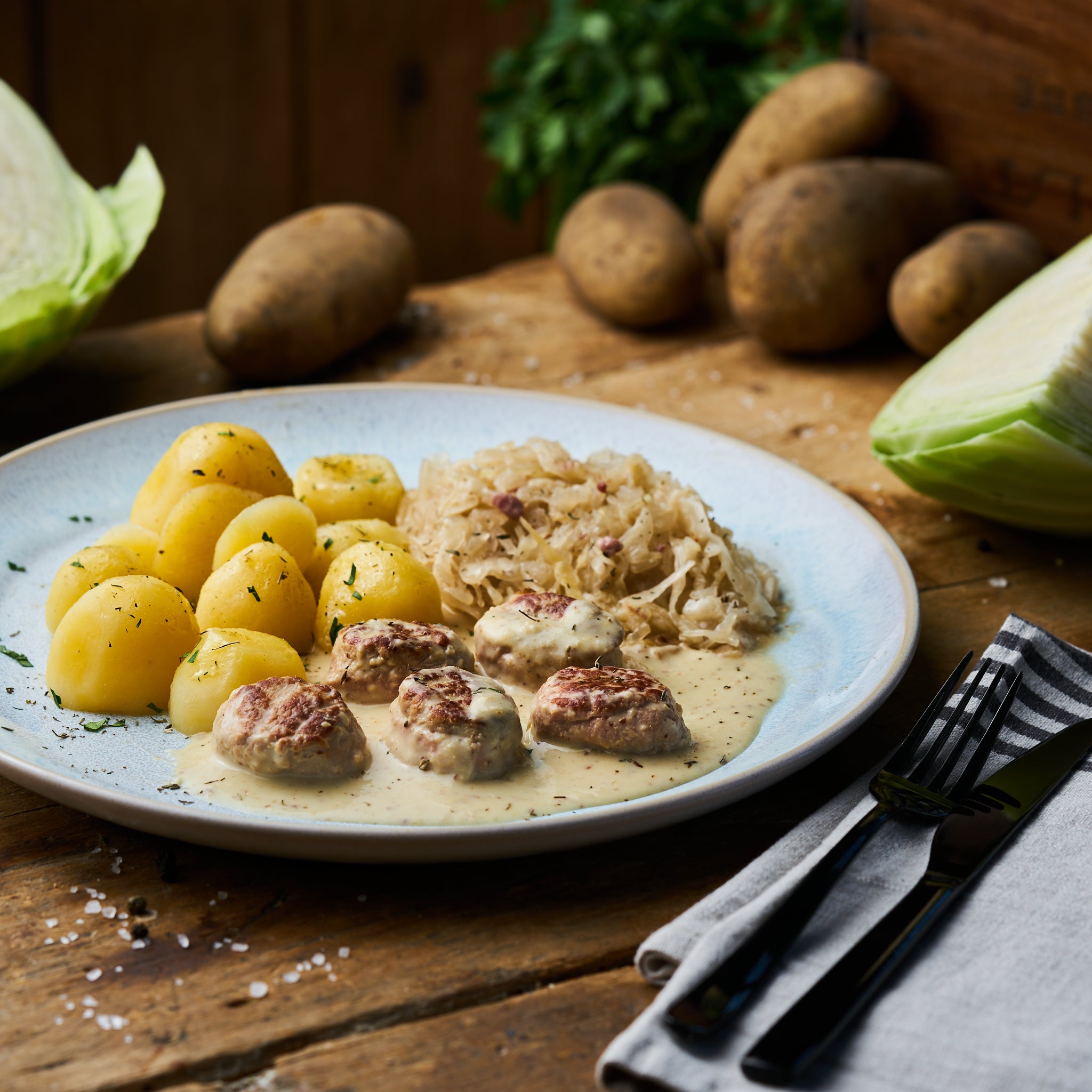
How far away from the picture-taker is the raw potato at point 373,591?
2.01 metres

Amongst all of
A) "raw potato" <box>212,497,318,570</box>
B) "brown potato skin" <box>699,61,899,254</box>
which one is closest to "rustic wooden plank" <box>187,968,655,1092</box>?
"raw potato" <box>212,497,318,570</box>

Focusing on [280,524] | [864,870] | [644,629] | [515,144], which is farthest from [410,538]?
[515,144]

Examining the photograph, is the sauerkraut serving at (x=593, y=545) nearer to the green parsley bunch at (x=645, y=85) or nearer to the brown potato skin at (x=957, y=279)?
the brown potato skin at (x=957, y=279)

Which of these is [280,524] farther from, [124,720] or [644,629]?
[644,629]

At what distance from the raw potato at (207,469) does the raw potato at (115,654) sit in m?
0.39

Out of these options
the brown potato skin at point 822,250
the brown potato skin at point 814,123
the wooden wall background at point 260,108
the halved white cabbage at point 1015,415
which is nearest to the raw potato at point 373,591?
the halved white cabbage at point 1015,415

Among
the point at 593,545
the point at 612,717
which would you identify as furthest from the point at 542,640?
the point at 593,545

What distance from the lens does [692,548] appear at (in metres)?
2.24

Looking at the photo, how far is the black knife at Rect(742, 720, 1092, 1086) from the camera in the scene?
1204 millimetres

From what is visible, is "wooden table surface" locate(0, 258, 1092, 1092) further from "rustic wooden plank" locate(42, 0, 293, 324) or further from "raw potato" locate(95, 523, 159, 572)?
"rustic wooden plank" locate(42, 0, 293, 324)

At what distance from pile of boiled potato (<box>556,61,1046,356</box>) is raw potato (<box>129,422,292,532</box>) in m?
1.57

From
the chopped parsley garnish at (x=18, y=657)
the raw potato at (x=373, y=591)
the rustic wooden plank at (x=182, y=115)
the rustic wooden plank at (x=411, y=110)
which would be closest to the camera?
the chopped parsley garnish at (x=18, y=657)

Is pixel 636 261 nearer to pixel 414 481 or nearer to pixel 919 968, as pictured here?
pixel 414 481

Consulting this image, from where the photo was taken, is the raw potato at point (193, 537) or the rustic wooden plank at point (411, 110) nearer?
the raw potato at point (193, 537)
